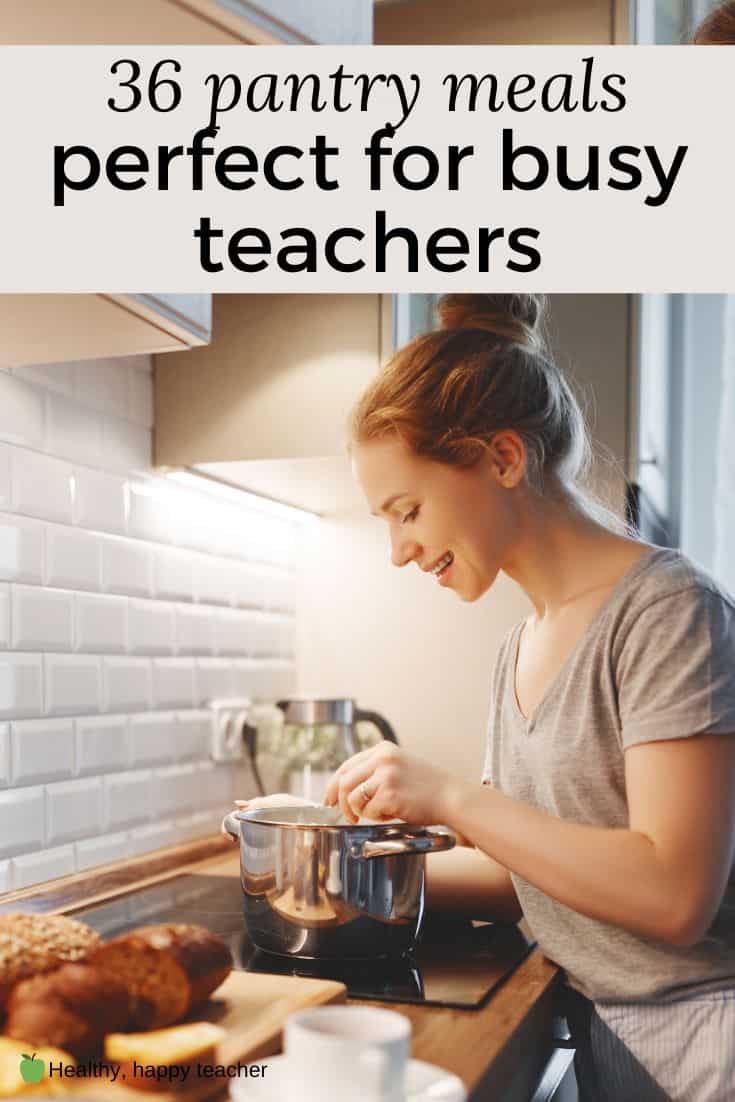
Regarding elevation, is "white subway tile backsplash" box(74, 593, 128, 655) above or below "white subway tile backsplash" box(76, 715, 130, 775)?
above

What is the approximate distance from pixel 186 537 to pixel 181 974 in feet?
3.38

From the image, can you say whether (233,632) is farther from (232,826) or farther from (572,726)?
(572,726)

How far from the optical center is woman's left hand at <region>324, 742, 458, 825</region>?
1012mm

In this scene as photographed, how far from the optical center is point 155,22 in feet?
2.85

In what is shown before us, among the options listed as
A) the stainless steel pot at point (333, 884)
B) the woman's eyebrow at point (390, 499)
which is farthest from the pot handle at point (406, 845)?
the woman's eyebrow at point (390, 499)

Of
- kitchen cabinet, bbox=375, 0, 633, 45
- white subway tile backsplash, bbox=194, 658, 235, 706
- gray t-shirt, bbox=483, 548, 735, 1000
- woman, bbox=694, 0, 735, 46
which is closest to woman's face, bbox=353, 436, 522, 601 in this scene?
gray t-shirt, bbox=483, 548, 735, 1000

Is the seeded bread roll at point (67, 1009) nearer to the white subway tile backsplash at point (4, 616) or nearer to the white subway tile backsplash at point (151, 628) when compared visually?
the white subway tile backsplash at point (4, 616)

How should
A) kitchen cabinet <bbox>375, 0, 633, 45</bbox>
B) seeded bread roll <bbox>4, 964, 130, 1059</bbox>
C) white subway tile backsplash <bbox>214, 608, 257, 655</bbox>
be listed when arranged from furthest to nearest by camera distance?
white subway tile backsplash <bbox>214, 608, 257, 655</bbox> < kitchen cabinet <bbox>375, 0, 633, 45</bbox> < seeded bread roll <bbox>4, 964, 130, 1059</bbox>

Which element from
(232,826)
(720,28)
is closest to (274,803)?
(232,826)

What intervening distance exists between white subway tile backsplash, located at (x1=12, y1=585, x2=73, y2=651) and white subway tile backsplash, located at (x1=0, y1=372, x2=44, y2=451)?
0.19 m

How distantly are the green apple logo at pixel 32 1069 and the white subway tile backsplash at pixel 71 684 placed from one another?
0.71m

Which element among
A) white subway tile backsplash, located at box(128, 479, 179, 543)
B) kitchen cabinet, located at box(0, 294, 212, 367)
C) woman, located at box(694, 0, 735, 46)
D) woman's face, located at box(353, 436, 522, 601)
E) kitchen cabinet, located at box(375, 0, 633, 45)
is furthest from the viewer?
kitchen cabinet, located at box(375, 0, 633, 45)

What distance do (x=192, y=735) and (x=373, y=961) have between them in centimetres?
73

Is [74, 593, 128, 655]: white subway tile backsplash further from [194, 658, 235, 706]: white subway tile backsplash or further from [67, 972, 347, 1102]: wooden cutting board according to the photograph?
[67, 972, 347, 1102]: wooden cutting board
